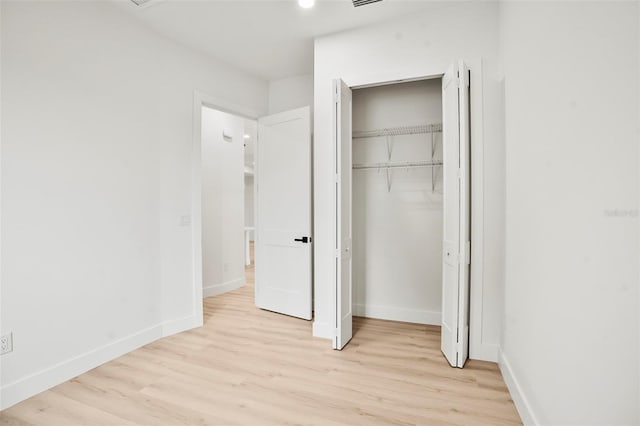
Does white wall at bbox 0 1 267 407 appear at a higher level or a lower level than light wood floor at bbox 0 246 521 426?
higher

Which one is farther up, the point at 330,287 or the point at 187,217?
the point at 187,217

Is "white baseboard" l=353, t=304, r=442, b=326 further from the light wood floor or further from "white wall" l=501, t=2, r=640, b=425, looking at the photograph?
"white wall" l=501, t=2, r=640, b=425

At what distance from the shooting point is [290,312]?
3.79 m

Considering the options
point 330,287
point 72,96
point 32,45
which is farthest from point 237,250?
point 32,45

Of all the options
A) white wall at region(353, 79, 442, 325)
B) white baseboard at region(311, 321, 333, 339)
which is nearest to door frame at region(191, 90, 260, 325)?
white baseboard at region(311, 321, 333, 339)

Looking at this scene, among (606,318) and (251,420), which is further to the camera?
(251,420)

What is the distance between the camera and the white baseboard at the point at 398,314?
3.48 meters

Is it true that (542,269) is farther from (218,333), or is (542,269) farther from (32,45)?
(32,45)

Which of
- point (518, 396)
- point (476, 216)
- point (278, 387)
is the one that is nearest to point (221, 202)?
point (278, 387)

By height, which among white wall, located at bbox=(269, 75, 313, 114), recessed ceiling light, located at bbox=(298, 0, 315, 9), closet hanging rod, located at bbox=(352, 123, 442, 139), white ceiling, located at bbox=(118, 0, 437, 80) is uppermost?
white ceiling, located at bbox=(118, 0, 437, 80)

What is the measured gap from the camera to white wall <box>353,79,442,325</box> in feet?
11.4

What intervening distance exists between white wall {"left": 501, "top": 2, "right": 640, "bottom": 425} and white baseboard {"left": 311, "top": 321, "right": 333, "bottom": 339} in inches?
60.9

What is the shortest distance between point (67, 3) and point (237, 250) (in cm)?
345

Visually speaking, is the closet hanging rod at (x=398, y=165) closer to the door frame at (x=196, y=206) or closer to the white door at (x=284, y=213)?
the white door at (x=284, y=213)
